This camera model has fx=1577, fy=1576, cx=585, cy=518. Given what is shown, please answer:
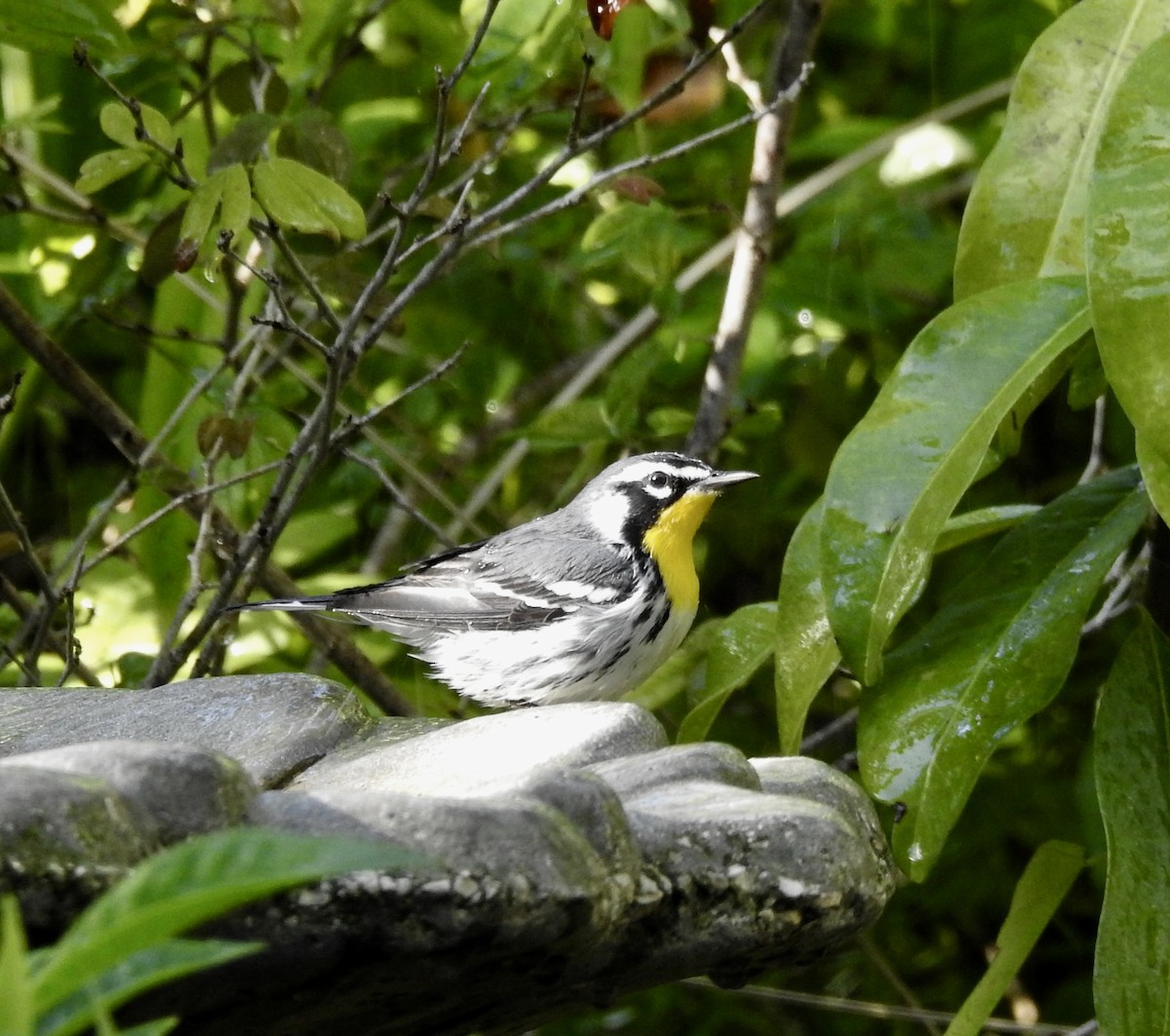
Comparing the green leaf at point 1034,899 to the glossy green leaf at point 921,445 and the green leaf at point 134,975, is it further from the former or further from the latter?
the green leaf at point 134,975

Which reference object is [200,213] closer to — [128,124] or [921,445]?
[128,124]

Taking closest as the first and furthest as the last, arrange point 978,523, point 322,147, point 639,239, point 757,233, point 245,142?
point 978,523, point 245,142, point 322,147, point 639,239, point 757,233

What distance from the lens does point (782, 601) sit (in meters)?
2.92

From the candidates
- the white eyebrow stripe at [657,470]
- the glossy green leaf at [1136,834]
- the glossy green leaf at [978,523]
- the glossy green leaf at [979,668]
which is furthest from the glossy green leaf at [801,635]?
the white eyebrow stripe at [657,470]

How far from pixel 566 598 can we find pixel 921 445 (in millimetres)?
1504

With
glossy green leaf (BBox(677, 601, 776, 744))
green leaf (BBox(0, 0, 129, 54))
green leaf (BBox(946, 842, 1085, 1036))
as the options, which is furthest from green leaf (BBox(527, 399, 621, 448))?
green leaf (BBox(946, 842, 1085, 1036))

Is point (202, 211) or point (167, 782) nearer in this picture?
point (167, 782)

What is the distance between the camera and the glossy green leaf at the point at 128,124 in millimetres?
2943

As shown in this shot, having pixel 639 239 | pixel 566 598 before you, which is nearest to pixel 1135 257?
pixel 639 239

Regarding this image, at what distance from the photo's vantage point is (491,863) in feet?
4.18

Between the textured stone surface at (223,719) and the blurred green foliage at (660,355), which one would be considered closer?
the textured stone surface at (223,719)

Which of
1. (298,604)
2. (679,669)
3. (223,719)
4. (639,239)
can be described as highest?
(639,239)

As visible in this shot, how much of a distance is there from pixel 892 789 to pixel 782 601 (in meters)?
0.46

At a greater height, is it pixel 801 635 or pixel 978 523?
pixel 978 523
